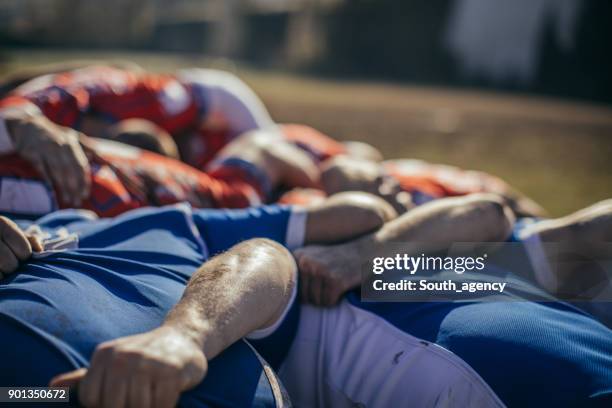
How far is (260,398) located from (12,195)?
0.93 metres

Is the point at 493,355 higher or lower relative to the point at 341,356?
higher

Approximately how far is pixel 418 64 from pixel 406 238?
25.5ft

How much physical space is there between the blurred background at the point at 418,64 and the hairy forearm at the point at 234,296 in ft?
6.23

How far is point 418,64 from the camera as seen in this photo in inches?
340

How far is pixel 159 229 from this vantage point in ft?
3.84

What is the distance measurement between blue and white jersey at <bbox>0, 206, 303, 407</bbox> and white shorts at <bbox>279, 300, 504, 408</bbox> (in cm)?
8

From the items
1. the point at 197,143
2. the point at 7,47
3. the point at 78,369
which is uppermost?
the point at 78,369

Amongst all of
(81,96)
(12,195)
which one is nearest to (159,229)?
(12,195)

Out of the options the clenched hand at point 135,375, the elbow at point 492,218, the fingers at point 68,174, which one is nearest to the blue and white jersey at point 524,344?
the elbow at point 492,218

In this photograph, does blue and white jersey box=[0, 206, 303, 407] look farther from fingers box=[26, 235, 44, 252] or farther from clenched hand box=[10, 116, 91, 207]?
clenched hand box=[10, 116, 91, 207]

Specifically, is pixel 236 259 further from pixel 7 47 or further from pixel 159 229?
pixel 7 47

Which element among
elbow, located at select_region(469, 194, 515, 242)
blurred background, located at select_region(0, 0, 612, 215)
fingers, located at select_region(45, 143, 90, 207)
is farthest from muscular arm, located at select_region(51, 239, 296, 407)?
blurred background, located at select_region(0, 0, 612, 215)

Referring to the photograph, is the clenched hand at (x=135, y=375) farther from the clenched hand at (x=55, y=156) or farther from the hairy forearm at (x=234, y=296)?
the clenched hand at (x=55, y=156)

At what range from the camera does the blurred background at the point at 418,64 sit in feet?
12.4
